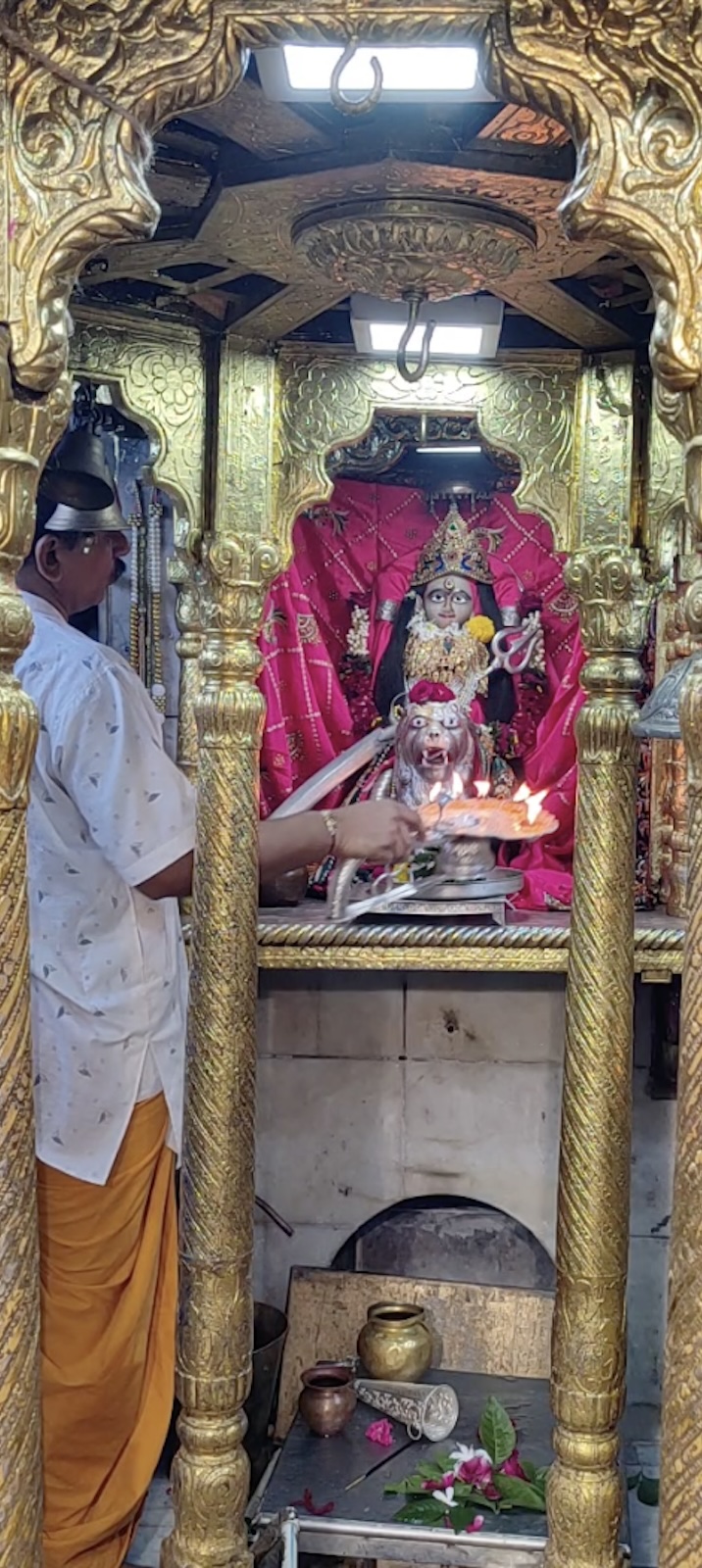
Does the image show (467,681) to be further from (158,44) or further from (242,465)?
(158,44)

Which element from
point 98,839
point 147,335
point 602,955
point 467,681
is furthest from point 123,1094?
point 467,681

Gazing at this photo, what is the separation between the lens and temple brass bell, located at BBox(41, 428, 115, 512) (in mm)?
3127

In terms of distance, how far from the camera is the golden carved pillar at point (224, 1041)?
3066 millimetres

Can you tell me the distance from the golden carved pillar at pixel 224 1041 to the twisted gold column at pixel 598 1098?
0.71 metres

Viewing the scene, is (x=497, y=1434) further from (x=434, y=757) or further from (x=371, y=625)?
(x=371, y=625)

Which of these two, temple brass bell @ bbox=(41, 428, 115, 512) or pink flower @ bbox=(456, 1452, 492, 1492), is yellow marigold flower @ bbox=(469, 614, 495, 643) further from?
pink flower @ bbox=(456, 1452, 492, 1492)

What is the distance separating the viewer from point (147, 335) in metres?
3.24

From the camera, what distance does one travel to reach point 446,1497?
3158 millimetres

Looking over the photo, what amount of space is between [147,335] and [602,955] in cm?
176

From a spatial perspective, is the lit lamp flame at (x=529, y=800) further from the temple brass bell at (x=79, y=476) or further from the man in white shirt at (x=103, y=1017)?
the temple brass bell at (x=79, y=476)

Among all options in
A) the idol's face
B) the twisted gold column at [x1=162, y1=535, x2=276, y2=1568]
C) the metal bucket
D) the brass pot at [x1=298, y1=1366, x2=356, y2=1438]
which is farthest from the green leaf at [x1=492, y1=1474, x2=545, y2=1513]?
the idol's face

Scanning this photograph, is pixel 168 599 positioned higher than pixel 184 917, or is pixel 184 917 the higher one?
pixel 168 599

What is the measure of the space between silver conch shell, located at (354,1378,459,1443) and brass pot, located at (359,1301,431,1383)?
0.09m

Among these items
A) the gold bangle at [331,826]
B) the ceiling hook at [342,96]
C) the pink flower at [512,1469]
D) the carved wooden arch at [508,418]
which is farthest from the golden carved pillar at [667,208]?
the pink flower at [512,1469]
